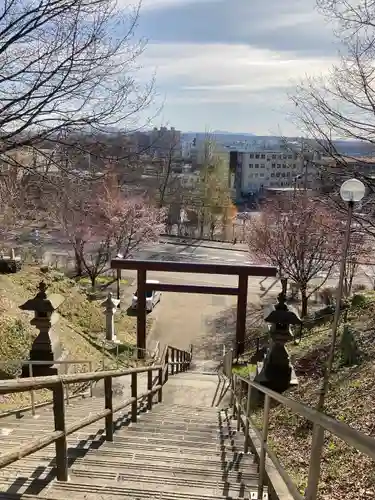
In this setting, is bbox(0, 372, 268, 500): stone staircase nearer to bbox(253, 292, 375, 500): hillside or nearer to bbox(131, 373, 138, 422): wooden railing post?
bbox(131, 373, 138, 422): wooden railing post

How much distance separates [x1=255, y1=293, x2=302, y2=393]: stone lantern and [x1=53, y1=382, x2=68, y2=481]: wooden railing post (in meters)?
6.08

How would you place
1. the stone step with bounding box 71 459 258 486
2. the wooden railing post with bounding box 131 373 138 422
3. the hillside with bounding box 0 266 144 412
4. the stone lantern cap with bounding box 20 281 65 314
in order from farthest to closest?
the hillside with bounding box 0 266 144 412 < the stone lantern cap with bounding box 20 281 65 314 < the wooden railing post with bounding box 131 373 138 422 < the stone step with bounding box 71 459 258 486

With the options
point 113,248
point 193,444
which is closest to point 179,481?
point 193,444

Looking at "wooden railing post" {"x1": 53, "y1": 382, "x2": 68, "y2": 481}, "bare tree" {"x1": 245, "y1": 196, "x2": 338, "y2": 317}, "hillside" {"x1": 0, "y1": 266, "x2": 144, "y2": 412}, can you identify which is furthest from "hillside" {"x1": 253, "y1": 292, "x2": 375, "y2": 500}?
"bare tree" {"x1": 245, "y1": 196, "x2": 338, "y2": 317}

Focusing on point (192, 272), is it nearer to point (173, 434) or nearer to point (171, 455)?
point (173, 434)

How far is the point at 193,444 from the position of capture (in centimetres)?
531

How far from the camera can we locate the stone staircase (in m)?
3.10

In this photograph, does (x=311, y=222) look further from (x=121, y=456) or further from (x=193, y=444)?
(x=121, y=456)

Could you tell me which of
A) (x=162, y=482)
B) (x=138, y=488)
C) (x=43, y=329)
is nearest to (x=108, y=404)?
(x=162, y=482)

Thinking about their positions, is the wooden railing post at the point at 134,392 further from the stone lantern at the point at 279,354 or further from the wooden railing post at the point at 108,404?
the stone lantern at the point at 279,354

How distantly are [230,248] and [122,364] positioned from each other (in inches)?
1054

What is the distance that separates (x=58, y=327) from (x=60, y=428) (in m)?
11.4

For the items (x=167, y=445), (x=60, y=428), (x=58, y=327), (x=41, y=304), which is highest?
(x=60, y=428)

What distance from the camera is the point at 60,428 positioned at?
10.7 ft
